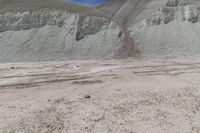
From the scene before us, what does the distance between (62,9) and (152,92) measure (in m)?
28.6

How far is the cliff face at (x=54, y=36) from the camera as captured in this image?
31.2m

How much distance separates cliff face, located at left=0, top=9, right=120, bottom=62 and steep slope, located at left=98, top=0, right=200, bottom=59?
3.17 m

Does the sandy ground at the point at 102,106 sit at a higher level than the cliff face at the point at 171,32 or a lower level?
lower

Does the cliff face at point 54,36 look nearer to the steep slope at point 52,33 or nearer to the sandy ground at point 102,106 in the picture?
the steep slope at point 52,33

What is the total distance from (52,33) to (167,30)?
1524 cm

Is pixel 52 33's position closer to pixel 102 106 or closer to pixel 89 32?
pixel 89 32

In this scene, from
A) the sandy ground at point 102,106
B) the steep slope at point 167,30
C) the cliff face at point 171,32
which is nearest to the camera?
the sandy ground at point 102,106

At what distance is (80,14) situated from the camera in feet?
121

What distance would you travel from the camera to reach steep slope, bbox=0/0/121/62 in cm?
3134

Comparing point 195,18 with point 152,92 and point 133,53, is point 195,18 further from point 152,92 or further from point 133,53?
point 152,92

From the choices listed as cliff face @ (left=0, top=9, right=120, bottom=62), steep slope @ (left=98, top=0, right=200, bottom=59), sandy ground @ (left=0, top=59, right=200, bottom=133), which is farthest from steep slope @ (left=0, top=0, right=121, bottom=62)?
sandy ground @ (left=0, top=59, right=200, bottom=133)

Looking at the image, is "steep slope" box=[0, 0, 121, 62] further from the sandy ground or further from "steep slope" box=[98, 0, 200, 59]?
the sandy ground

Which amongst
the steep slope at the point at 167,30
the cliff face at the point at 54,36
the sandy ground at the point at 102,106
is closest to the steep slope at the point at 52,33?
the cliff face at the point at 54,36

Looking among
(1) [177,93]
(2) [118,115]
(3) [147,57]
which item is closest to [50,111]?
(2) [118,115]
